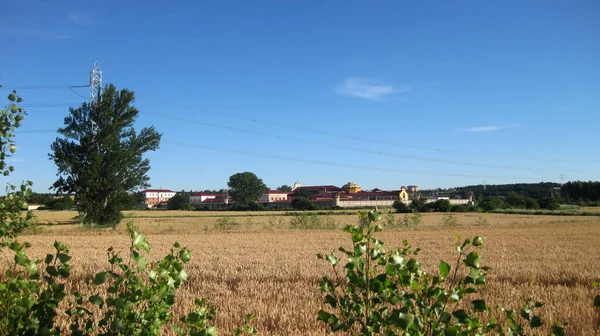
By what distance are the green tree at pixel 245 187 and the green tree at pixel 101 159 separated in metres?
96.4

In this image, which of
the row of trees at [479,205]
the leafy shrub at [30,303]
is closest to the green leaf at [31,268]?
the leafy shrub at [30,303]

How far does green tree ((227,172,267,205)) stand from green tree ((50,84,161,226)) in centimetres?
9640

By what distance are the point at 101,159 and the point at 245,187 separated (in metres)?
103

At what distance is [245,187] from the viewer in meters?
140

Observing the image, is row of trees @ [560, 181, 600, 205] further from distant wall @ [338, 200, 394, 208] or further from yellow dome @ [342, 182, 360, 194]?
yellow dome @ [342, 182, 360, 194]

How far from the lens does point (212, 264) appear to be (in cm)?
1421

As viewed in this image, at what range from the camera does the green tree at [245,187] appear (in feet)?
454

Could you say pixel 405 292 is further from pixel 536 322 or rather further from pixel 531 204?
pixel 531 204

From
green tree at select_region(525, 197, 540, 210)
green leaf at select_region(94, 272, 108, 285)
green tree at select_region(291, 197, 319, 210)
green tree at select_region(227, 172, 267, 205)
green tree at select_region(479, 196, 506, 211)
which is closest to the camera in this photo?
green leaf at select_region(94, 272, 108, 285)

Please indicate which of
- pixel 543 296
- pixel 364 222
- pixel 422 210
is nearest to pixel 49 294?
pixel 364 222

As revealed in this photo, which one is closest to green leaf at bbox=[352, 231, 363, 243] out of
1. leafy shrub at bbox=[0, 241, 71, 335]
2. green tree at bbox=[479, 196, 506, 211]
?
leafy shrub at bbox=[0, 241, 71, 335]

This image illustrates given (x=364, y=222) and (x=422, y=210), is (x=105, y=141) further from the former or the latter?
(x=422, y=210)

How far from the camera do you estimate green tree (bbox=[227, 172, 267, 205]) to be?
13825 cm

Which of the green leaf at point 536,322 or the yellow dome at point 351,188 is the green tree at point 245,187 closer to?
the yellow dome at point 351,188
